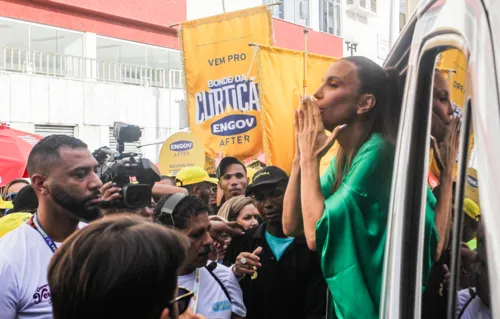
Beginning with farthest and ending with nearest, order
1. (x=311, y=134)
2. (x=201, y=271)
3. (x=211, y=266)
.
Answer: (x=211, y=266), (x=201, y=271), (x=311, y=134)

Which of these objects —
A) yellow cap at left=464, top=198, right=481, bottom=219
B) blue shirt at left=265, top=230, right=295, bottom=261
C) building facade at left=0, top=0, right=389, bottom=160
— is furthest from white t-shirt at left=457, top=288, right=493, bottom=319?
building facade at left=0, top=0, right=389, bottom=160

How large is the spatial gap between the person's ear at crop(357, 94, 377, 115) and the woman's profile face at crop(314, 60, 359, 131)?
0.6 inches

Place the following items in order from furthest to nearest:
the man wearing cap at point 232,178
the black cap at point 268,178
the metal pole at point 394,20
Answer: the man wearing cap at point 232,178, the black cap at point 268,178, the metal pole at point 394,20

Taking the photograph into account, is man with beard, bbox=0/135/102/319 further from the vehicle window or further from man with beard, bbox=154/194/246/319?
the vehicle window

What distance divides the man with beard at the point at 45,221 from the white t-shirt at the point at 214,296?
53 centimetres

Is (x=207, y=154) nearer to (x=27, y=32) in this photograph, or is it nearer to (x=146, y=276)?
(x=146, y=276)

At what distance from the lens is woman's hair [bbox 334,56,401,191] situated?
1545 millimetres

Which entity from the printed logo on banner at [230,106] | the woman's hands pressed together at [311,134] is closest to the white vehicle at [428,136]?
the woman's hands pressed together at [311,134]

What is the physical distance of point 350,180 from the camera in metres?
1.55

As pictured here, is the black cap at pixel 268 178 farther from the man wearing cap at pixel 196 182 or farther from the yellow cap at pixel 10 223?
the man wearing cap at pixel 196 182

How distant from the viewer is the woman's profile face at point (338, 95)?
5.37 feet

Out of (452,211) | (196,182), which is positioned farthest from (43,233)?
(196,182)

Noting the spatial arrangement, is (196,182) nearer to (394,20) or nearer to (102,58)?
(394,20)

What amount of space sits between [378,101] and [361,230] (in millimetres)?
304
